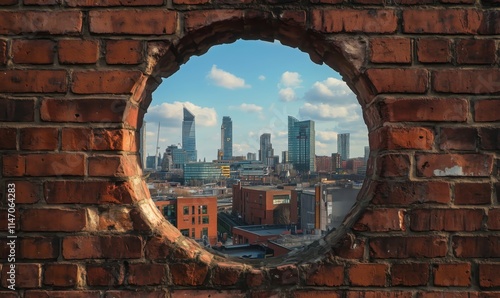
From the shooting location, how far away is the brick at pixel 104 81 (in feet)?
5.29

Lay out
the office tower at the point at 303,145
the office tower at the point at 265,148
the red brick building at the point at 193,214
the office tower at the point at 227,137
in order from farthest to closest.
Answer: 1. the office tower at the point at 227,137
2. the office tower at the point at 265,148
3. the office tower at the point at 303,145
4. the red brick building at the point at 193,214

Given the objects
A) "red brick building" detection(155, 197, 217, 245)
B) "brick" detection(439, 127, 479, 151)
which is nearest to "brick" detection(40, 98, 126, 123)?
"brick" detection(439, 127, 479, 151)

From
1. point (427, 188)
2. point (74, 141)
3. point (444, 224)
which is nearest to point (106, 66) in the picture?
point (74, 141)

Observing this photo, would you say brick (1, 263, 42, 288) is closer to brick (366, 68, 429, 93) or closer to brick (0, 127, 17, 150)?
brick (0, 127, 17, 150)

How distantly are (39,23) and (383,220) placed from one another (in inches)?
66.4

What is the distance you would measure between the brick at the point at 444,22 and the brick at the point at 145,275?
57.4 inches

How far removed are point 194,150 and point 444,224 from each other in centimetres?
8976

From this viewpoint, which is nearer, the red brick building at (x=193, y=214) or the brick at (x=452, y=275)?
the brick at (x=452, y=275)

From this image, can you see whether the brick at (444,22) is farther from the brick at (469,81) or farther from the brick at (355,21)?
the brick at (469,81)

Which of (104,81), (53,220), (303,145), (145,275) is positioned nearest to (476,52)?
(104,81)

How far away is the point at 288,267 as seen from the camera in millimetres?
1604

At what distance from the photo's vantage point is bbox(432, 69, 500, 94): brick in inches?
63.1

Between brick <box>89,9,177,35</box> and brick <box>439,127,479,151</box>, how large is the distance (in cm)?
124

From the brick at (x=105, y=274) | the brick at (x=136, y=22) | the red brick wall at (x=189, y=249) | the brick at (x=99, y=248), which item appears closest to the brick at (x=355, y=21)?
the red brick wall at (x=189, y=249)
